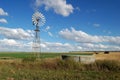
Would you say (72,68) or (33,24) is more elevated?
(33,24)

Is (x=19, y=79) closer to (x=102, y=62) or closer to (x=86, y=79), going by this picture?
(x=86, y=79)

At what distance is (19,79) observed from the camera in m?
18.8

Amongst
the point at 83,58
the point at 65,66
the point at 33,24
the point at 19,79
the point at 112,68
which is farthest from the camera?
the point at 33,24

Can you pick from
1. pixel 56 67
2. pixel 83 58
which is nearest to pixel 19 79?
pixel 56 67

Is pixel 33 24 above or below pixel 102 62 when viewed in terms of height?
above

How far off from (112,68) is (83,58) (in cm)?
704

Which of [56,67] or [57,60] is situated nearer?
[56,67]

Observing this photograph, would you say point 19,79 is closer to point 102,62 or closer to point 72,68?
point 72,68

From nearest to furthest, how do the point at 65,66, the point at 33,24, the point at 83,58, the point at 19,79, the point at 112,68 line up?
the point at 19,79 → the point at 112,68 → the point at 65,66 → the point at 83,58 → the point at 33,24

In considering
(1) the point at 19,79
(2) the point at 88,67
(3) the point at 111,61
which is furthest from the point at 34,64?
(1) the point at 19,79

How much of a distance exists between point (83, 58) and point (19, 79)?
51.5 feet

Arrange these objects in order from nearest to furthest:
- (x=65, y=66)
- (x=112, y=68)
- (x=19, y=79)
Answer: (x=19, y=79) < (x=112, y=68) < (x=65, y=66)

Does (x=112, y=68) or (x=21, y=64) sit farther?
(x=21, y=64)

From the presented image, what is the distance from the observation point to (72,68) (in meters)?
27.8
